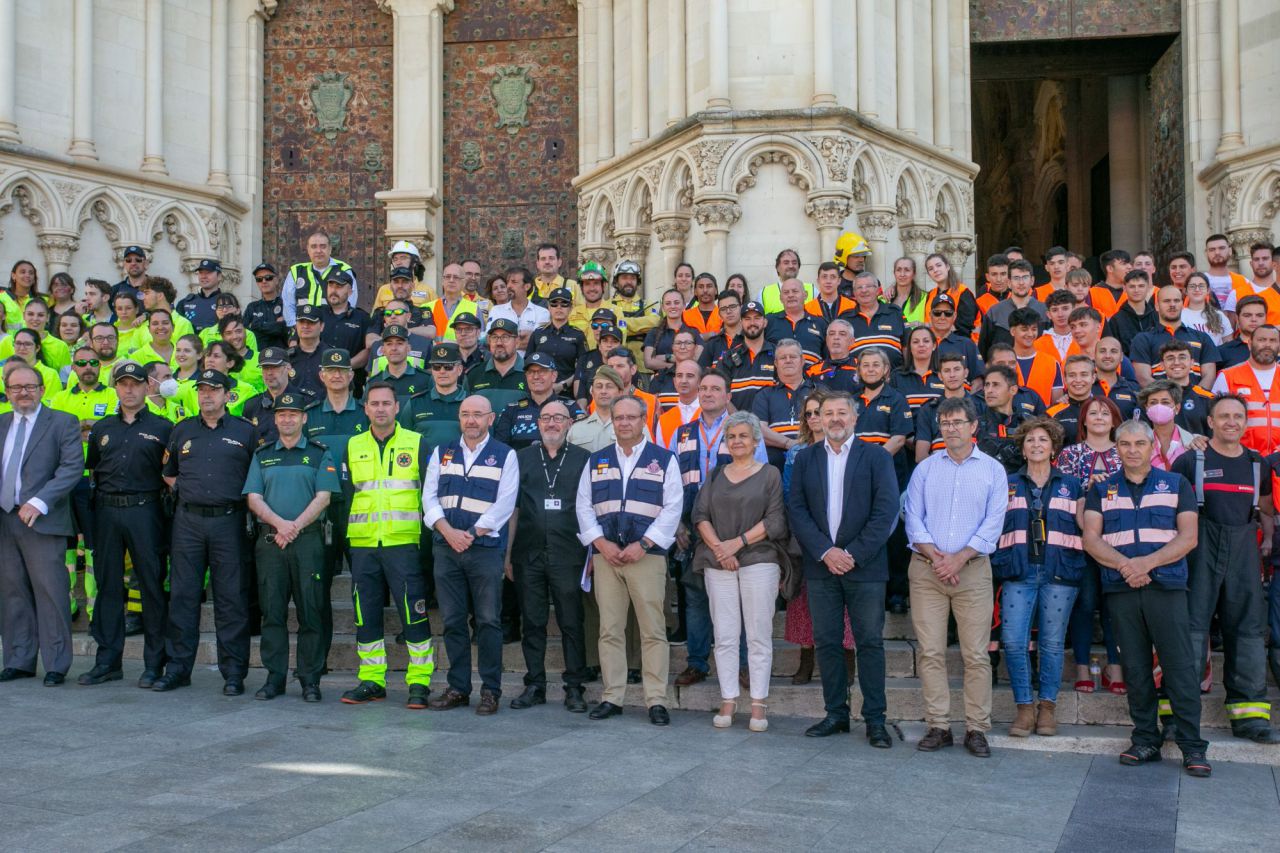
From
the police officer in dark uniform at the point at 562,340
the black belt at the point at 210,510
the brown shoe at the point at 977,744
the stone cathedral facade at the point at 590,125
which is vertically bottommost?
the brown shoe at the point at 977,744

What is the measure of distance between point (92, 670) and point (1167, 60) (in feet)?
41.3

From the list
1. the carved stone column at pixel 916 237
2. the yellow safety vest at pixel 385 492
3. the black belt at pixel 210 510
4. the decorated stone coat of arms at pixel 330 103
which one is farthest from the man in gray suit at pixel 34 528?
the decorated stone coat of arms at pixel 330 103

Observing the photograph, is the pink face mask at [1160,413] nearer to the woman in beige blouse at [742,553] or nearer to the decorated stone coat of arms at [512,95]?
the woman in beige blouse at [742,553]

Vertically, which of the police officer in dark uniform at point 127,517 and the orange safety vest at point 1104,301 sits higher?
the orange safety vest at point 1104,301

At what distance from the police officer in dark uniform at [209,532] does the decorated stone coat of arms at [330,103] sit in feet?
28.4

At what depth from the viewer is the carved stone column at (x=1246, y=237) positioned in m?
12.8

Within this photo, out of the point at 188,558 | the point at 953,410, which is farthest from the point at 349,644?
the point at 953,410

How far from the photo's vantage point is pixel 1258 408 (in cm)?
791

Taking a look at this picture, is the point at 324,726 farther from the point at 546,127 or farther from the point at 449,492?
the point at 546,127

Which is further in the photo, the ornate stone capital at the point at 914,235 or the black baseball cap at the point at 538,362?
the ornate stone capital at the point at 914,235

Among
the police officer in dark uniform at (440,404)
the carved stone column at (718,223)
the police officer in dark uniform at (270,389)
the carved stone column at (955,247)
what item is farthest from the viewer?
the carved stone column at (955,247)

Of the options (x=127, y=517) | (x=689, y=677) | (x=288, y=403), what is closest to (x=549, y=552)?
(x=689, y=677)

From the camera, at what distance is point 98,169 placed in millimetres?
13859

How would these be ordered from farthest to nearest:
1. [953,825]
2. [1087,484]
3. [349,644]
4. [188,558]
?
[349,644], [188,558], [1087,484], [953,825]
